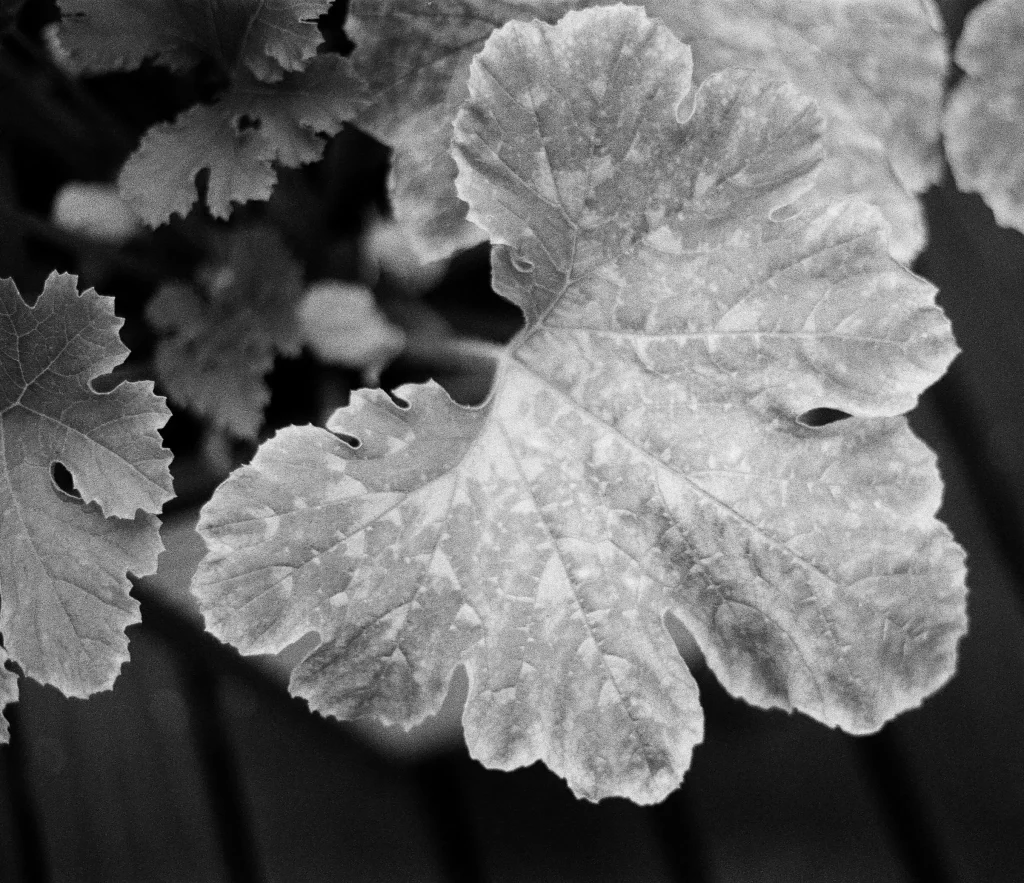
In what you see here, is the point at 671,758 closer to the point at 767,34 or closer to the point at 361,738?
the point at 767,34

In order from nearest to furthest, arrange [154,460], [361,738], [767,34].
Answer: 1. [154,460]
2. [767,34]
3. [361,738]

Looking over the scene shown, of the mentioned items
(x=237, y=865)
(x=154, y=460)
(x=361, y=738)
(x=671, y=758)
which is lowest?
(x=237, y=865)

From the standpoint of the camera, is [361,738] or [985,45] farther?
[361,738]

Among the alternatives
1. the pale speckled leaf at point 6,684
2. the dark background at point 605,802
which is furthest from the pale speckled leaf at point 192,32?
the dark background at point 605,802

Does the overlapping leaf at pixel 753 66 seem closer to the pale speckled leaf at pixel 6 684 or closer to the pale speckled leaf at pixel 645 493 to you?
the pale speckled leaf at pixel 645 493

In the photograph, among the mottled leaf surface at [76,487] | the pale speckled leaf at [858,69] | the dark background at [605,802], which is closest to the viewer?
the mottled leaf surface at [76,487]

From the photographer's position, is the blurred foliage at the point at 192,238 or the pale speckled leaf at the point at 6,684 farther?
the blurred foliage at the point at 192,238

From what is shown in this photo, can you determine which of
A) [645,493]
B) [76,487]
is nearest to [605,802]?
[645,493]

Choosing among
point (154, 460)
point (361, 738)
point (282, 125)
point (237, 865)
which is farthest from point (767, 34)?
point (237, 865)
